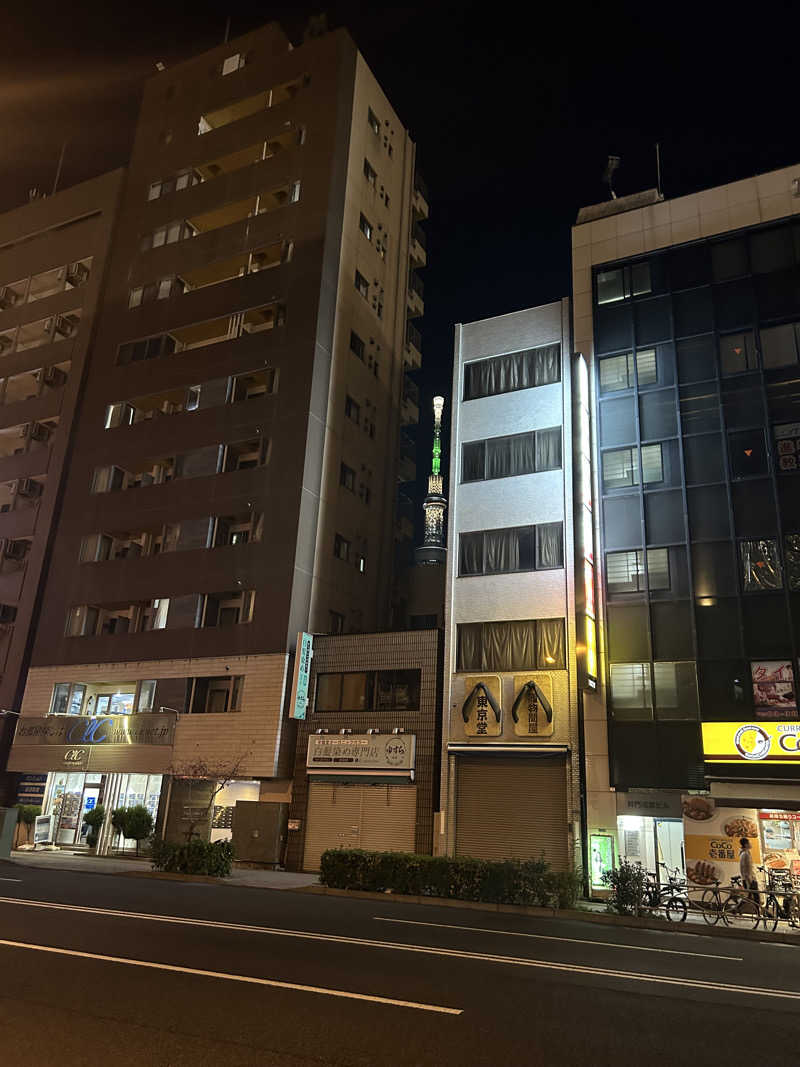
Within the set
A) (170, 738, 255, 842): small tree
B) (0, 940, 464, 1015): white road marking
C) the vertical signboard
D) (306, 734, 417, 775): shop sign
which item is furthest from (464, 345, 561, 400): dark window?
(0, 940, 464, 1015): white road marking

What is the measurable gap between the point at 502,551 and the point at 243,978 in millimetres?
24683

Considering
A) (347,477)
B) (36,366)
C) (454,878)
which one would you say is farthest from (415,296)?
(454,878)

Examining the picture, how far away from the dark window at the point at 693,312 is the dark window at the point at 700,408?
2.65 metres

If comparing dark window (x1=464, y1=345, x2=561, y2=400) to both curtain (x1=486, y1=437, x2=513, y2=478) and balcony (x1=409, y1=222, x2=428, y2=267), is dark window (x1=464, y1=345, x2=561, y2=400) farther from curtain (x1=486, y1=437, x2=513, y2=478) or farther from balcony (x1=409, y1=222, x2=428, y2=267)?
balcony (x1=409, y1=222, x2=428, y2=267)

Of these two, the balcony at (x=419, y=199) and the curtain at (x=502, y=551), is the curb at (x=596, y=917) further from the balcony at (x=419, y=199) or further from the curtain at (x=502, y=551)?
the balcony at (x=419, y=199)

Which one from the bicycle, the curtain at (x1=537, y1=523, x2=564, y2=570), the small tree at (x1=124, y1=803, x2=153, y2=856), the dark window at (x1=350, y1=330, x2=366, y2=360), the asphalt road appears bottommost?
the asphalt road

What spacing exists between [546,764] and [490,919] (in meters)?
11.8

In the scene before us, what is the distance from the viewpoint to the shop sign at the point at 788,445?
2847cm

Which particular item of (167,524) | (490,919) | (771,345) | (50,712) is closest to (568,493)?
(771,345)

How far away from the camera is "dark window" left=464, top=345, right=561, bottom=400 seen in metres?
→ 34.3

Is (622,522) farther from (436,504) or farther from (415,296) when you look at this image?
(436,504)

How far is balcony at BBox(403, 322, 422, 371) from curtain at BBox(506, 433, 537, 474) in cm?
1888

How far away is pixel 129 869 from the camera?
1068 inches

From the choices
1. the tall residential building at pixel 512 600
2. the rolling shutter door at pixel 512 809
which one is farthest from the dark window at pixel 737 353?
the rolling shutter door at pixel 512 809
